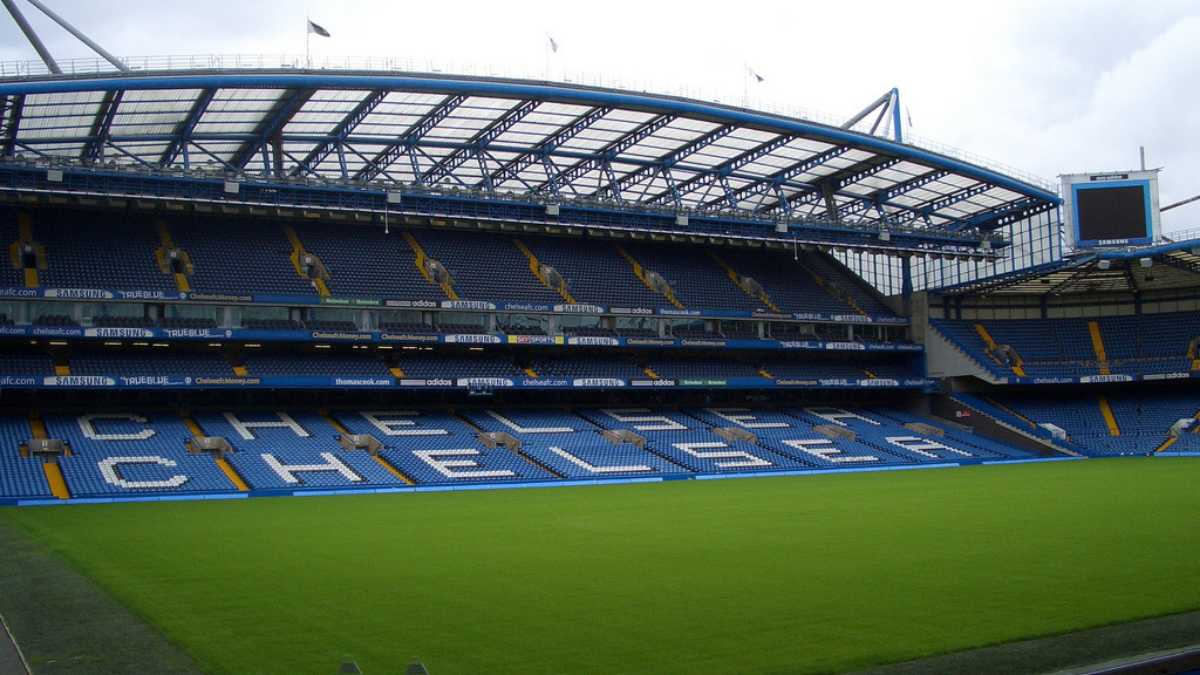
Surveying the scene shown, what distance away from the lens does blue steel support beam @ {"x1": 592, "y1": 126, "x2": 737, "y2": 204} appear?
47.4 m

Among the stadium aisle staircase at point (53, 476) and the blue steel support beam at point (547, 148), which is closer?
the stadium aisle staircase at point (53, 476)

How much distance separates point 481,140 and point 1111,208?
35.6 metres

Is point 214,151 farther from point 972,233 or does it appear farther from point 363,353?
point 972,233

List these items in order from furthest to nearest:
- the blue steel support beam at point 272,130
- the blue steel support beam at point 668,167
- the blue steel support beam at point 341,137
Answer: the blue steel support beam at point 668,167 < the blue steel support beam at point 341,137 < the blue steel support beam at point 272,130

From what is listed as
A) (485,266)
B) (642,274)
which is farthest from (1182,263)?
(485,266)

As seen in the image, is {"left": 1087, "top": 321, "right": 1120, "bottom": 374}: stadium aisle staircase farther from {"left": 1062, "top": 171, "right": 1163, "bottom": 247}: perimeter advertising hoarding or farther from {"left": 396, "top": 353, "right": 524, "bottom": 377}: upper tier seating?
{"left": 396, "top": 353, "right": 524, "bottom": 377}: upper tier seating

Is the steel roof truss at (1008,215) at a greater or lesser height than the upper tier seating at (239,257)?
greater

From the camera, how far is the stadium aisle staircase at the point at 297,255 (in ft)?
Result: 157

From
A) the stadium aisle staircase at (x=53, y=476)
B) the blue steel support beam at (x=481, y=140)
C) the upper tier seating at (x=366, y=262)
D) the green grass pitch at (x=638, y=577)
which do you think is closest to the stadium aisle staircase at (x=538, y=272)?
the upper tier seating at (x=366, y=262)

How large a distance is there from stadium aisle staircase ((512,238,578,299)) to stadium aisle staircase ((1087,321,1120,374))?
34.1m

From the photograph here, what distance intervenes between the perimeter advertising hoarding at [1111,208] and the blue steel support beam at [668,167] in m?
21.3

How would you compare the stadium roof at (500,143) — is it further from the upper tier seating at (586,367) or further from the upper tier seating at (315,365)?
the upper tier seating at (586,367)

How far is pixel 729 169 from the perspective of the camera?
5259 centimetres

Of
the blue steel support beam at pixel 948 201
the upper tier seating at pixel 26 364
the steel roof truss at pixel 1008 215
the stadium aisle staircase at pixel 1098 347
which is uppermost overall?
the blue steel support beam at pixel 948 201
